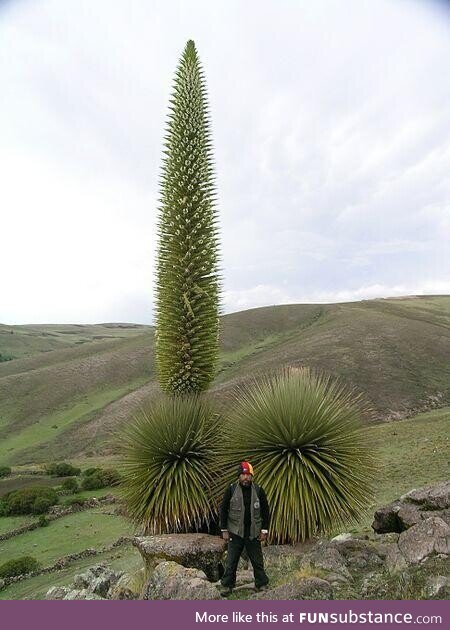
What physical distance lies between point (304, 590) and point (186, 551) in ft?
7.47

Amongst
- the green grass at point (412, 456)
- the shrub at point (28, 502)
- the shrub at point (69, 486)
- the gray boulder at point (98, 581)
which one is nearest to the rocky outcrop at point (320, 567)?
the gray boulder at point (98, 581)

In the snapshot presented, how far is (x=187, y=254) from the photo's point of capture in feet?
25.7

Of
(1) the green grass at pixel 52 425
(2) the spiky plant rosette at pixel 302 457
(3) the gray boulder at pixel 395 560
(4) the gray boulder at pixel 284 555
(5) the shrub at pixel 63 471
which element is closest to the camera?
(3) the gray boulder at pixel 395 560

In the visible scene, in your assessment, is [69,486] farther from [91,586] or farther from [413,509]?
[413,509]

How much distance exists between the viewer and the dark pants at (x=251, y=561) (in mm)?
6277

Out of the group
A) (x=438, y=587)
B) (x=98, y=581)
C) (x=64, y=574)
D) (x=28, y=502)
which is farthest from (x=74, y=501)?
(x=438, y=587)

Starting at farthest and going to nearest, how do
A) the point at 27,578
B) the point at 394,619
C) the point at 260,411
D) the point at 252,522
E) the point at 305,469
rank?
the point at 27,578 < the point at 260,411 < the point at 305,469 < the point at 252,522 < the point at 394,619

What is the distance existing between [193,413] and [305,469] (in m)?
1.95

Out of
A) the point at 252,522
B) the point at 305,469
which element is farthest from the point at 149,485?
the point at 305,469

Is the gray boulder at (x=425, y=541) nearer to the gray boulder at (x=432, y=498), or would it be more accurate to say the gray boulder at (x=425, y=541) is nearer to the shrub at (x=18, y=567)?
the gray boulder at (x=432, y=498)

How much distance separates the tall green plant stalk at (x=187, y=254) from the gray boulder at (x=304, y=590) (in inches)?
136

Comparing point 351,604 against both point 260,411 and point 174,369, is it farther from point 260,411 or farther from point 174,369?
point 174,369

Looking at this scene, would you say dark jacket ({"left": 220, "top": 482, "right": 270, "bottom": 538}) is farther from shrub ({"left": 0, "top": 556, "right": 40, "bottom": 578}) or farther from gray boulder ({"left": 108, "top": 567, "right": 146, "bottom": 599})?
shrub ({"left": 0, "top": 556, "right": 40, "bottom": 578})

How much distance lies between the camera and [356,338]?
63.2 m
